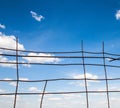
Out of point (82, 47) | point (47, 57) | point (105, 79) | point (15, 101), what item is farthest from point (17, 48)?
point (105, 79)

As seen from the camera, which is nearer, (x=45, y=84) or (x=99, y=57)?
(x=45, y=84)

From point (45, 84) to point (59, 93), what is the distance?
615 millimetres

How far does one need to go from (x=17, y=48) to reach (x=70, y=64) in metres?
2.14

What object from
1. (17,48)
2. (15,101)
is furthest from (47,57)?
(15,101)

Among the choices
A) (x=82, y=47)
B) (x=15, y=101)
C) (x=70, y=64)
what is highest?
(x=82, y=47)

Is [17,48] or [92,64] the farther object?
[92,64]

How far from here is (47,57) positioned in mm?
10719

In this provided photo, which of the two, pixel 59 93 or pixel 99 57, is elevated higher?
pixel 99 57

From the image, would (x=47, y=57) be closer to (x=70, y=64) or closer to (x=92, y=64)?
(x=70, y=64)

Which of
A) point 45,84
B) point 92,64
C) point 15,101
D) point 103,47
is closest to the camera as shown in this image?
point 15,101

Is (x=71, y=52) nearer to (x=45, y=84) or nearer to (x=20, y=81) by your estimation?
(x=45, y=84)

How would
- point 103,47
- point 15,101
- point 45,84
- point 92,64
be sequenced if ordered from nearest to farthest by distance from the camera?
point 15,101 → point 45,84 → point 92,64 → point 103,47

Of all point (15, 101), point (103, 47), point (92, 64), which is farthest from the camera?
point (103, 47)

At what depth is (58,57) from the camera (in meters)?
10.9
